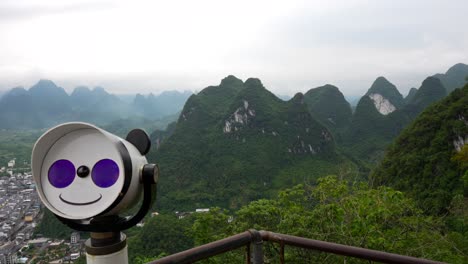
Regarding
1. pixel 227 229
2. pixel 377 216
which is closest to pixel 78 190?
pixel 377 216

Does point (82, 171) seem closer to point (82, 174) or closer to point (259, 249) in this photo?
point (82, 174)

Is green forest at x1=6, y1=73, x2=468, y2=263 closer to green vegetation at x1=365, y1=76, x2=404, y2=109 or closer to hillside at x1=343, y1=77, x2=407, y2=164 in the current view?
hillside at x1=343, y1=77, x2=407, y2=164

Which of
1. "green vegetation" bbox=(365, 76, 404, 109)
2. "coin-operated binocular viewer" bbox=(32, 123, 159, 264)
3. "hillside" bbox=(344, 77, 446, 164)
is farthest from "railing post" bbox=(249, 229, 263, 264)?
"green vegetation" bbox=(365, 76, 404, 109)

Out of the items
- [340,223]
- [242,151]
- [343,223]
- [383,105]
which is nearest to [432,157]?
[343,223]

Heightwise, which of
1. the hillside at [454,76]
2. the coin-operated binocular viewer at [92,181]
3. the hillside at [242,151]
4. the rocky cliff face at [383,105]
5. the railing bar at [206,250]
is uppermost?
the hillside at [454,76]

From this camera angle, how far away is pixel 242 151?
139 ft

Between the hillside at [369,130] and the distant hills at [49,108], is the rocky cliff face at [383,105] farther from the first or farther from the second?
the distant hills at [49,108]

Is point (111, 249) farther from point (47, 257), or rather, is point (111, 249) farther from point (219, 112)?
point (219, 112)

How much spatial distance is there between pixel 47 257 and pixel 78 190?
2601cm

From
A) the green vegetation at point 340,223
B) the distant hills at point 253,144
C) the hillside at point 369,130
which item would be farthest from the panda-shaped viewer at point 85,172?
the hillside at point 369,130

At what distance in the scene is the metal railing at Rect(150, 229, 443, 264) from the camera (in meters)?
1.34

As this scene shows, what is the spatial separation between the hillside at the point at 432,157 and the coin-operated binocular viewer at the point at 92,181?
14.6 meters

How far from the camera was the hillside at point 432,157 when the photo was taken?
15336 mm

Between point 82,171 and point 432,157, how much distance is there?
20373 millimetres
